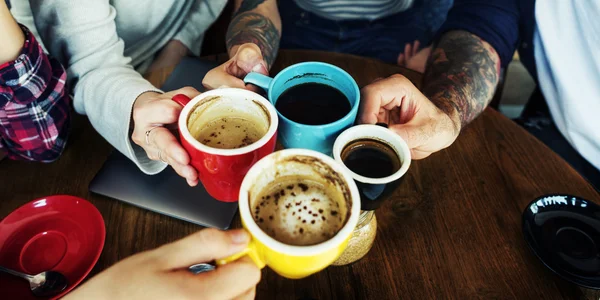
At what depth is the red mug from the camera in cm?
59

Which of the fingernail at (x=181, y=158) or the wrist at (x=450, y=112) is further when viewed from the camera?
the wrist at (x=450, y=112)

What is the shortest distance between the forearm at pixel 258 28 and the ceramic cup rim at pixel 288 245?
645 millimetres

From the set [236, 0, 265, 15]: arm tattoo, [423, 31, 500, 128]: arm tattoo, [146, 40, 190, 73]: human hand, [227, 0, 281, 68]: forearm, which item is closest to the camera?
[423, 31, 500, 128]: arm tattoo

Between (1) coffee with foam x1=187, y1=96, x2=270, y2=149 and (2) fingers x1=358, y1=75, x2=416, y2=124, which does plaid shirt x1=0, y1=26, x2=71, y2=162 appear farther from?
(2) fingers x1=358, y1=75, x2=416, y2=124

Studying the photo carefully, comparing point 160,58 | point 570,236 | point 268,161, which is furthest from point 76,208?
point 570,236

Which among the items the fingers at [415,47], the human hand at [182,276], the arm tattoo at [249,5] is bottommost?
the fingers at [415,47]

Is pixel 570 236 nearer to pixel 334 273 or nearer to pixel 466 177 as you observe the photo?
pixel 466 177

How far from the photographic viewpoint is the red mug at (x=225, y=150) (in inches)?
23.1

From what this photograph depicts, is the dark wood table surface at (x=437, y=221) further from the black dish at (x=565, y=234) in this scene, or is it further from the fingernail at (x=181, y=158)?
the fingernail at (x=181, y=158)

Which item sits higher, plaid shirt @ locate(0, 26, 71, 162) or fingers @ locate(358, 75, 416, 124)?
fingers @ locate(358, 75, 416, 124)

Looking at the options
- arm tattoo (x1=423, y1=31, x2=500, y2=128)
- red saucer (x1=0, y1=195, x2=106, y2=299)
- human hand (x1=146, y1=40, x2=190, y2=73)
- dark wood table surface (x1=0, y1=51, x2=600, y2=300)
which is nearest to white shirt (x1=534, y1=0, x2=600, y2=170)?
arm tattoo (x1=423, y1=31, x2=500, y2=128)

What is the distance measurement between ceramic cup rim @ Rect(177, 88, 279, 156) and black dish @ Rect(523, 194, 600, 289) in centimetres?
61

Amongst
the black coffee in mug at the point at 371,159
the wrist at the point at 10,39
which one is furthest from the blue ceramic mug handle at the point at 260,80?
the wrist at the point at 10,39

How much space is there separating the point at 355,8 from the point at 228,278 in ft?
4.13
